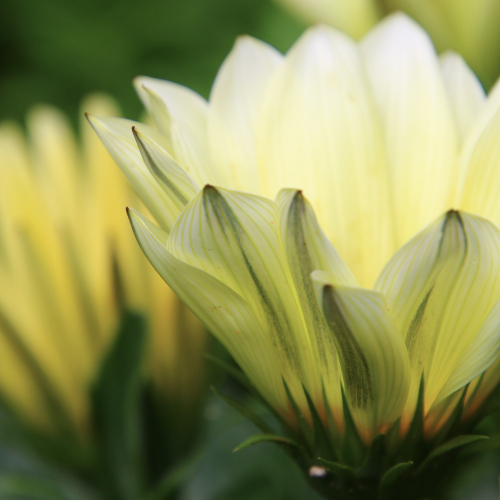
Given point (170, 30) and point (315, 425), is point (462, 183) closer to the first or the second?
point (315, 425)

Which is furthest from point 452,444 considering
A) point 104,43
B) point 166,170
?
point 104,43

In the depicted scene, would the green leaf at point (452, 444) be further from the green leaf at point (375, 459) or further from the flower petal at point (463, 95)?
the flower petal at point (463, 95)

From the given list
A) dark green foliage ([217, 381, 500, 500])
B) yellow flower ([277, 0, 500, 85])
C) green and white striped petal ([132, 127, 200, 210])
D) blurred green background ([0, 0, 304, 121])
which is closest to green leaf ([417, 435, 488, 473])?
dark green foliage ([217, 381, 500, 500])

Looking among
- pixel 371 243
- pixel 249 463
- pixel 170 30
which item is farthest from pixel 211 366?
pixel 170 30

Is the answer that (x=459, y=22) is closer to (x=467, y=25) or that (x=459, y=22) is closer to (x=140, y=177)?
(x=467, y=25)

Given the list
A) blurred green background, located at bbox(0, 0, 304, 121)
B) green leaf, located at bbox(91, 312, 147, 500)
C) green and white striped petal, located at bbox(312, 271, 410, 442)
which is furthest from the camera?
blurred green background, located at bbox(0, 0, 304, 121)

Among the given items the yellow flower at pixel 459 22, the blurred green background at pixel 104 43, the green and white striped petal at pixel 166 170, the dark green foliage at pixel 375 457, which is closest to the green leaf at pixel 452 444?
the dark green foliage at pixel 375 457

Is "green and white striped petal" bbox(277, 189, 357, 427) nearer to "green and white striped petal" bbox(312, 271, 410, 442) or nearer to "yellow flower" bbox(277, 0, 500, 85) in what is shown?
"green and white striped petal" bbox(312, 271, 410, 442)
